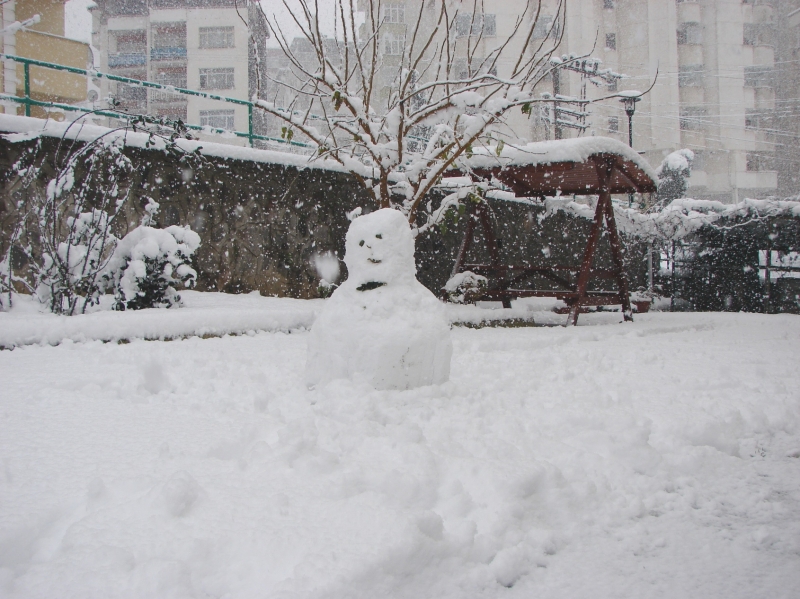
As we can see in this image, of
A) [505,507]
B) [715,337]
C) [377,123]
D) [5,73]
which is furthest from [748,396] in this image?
[5,73]

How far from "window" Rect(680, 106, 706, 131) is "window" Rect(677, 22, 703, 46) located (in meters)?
3.54

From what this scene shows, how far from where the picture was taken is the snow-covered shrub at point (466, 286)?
6789 mm

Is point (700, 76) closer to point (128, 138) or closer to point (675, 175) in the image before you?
point (675, 175)

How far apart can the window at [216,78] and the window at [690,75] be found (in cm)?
2488

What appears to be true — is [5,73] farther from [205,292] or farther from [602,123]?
[602,123]

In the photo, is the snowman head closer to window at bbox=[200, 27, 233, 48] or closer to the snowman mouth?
the snowman mouth

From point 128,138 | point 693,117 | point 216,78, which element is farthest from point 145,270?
point 693,117

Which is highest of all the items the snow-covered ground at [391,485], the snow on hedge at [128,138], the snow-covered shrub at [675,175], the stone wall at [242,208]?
the snow-covered shrub at [675,175]

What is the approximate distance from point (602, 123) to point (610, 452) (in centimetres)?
3203

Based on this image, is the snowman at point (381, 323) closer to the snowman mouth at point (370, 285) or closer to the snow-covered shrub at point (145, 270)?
the snowman mouth at point (370, 285)

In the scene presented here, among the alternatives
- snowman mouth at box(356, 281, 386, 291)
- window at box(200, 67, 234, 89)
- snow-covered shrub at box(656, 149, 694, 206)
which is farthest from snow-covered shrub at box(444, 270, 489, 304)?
window at box(200, 67, 234, 89)

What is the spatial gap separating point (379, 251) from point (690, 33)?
3511 centimetres

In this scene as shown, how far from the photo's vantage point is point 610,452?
2.09 meters

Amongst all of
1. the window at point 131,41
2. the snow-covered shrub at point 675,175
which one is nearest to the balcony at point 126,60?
the window at point 131,41
